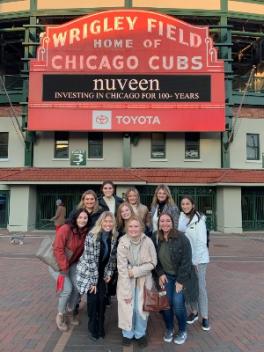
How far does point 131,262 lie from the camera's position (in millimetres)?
5184

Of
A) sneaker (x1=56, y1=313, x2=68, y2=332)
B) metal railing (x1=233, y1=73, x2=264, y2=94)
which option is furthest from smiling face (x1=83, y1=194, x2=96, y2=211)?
metal railing (x1=233, y1=73, x2=264, y2=94)

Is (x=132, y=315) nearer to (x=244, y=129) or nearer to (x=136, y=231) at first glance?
(x=136, y=231)

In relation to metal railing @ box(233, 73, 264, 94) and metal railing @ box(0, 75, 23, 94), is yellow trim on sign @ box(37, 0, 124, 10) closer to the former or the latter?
metal railing @ box(0, 75, 23, 94)

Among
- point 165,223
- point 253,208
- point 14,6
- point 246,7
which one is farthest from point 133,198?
point 246,7

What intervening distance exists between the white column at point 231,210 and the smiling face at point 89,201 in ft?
56.1

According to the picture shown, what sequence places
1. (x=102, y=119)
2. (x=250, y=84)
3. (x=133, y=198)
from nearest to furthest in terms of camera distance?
(x=133, y=198), (x=102, y=119), (x=250, y=84)

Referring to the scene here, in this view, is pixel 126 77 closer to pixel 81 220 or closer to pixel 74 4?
pixel 74 4

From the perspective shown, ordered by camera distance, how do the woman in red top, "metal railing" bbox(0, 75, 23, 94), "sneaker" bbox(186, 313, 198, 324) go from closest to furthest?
the woman in red top → "sneaker" bbox(186, 313, 198, 324) → "metal railing" bbox(0, 75, 23, 94)

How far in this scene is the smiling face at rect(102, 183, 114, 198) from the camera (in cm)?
644

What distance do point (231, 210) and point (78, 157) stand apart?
340 inches

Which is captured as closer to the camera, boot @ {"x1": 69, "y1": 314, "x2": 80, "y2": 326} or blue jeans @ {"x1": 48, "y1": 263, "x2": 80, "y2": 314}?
blue jeans @ {"x1": 48, "y1": 263, "x2": 80, "y2": 314}

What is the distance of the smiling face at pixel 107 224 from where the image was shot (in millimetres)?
5410

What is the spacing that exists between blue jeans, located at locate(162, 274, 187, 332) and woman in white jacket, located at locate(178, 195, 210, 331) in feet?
1.99

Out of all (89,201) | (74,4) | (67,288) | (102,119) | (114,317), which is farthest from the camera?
(74,4)
